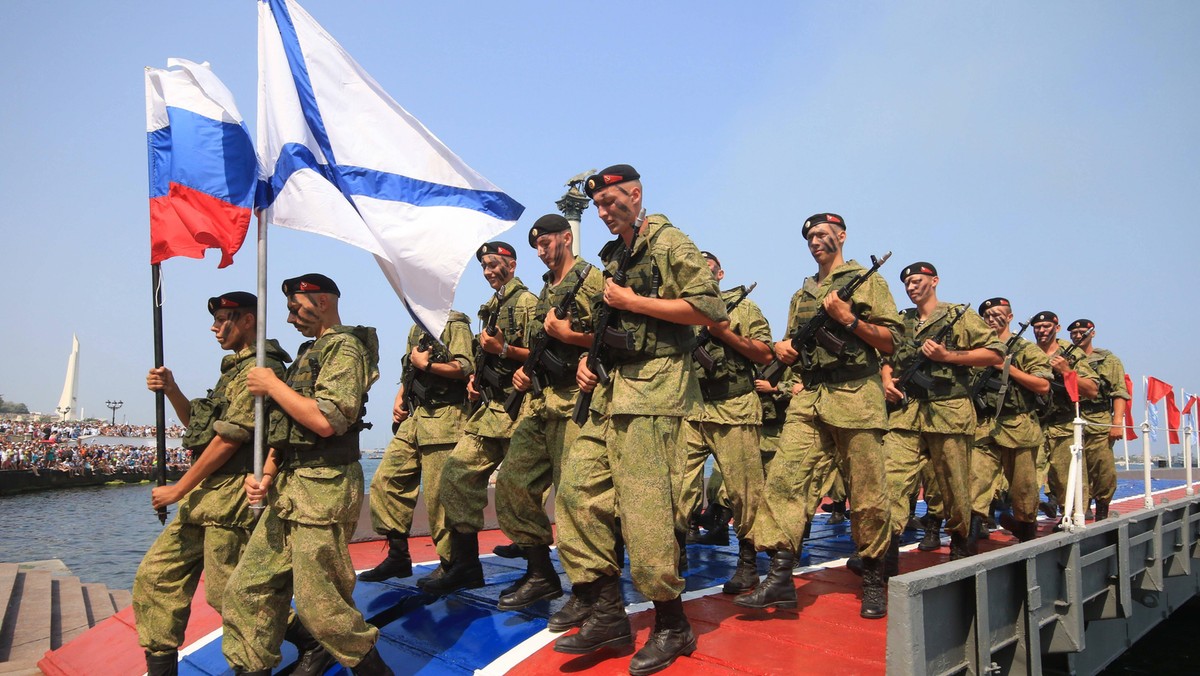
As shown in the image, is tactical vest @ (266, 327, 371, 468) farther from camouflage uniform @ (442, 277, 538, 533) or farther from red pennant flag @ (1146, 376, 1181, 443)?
red pennant flag @ (1146, 376, 1181, 443)

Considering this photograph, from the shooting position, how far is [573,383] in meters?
4.98

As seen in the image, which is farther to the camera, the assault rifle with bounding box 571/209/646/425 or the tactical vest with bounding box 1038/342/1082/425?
the tactical vest with bounding box 1038/342/1082/425

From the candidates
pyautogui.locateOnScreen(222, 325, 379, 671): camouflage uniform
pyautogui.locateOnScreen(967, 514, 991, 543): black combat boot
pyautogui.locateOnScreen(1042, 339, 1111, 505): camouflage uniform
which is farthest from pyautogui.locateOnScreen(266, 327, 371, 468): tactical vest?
pyautogui.locateOnScreen(1042, 339, 1111, 505): camouflage uniform

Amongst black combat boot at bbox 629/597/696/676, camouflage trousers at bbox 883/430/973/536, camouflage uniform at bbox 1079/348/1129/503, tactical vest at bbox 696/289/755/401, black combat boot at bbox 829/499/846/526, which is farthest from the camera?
camouflage uniform at bbox 1079/348/1129/503

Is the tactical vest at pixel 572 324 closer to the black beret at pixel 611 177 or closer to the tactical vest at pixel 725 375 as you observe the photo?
the black beret at pixel 611 177

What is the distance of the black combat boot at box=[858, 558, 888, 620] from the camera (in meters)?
4.50

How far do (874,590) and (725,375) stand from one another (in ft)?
5.85

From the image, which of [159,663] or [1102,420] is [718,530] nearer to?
[159,663]

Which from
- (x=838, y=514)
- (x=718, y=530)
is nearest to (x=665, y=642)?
(x=718, y=530)

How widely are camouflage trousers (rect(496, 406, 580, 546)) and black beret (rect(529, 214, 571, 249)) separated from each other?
3.64 feet

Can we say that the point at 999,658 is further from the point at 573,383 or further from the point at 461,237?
the point at 461,237

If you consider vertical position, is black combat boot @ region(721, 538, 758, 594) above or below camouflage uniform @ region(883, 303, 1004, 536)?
below

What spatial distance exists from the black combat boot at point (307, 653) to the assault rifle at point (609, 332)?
6.31 ft

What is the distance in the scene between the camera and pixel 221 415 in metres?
4.48
